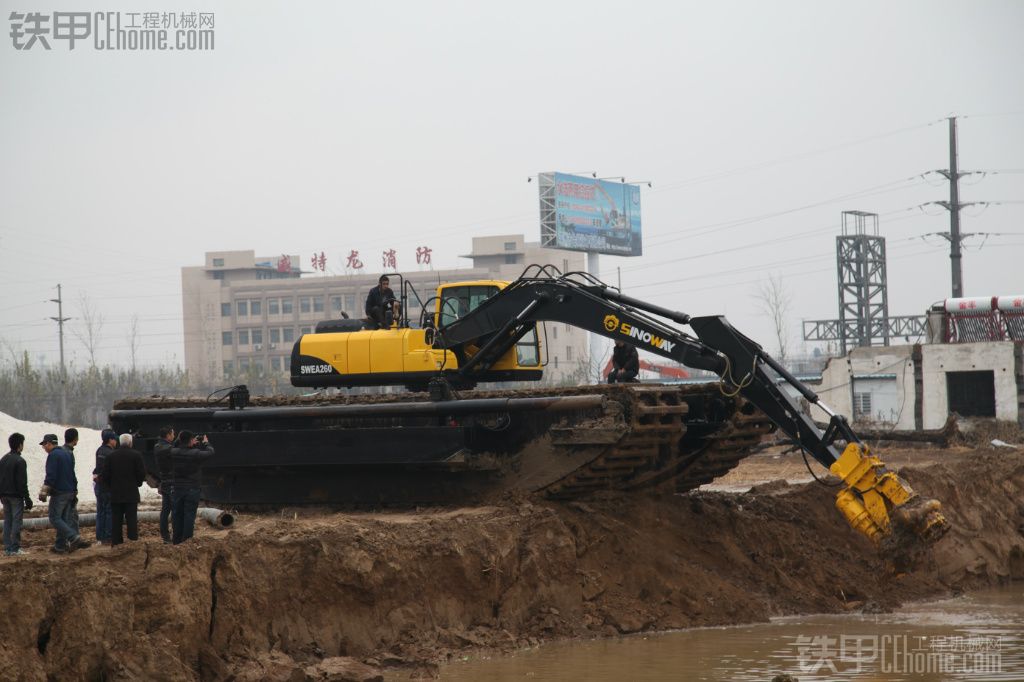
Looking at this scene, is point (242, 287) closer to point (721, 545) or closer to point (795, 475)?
point (795, 475)

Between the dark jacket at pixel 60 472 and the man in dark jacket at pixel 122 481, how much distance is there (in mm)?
431

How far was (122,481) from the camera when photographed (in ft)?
39.2

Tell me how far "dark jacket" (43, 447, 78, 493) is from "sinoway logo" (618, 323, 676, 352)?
610 cm

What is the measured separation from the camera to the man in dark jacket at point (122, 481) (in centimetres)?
1195

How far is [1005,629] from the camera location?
41.7 ft

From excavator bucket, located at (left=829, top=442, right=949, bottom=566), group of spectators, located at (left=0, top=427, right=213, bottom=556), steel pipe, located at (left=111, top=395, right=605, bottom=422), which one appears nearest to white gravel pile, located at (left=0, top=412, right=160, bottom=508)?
steel pipe, located at (left=111, top=395, right=605, bottom=422)

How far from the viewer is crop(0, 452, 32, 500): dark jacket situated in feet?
38.8

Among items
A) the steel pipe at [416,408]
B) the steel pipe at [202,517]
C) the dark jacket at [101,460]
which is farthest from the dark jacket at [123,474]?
the steel pipe at [416,408]

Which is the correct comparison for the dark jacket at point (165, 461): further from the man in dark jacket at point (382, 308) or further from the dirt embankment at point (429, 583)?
the man in dark jacket at point (382, 308)

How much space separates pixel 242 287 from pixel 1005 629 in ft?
262

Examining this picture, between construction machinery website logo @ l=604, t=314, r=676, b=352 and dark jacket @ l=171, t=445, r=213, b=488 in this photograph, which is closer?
dark jacket @ l=171, t=445, r=213, b=488

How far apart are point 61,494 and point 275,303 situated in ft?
252

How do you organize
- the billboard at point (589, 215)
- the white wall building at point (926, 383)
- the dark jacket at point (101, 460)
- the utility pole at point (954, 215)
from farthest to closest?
the billboard at point (589, 215), the utility pole at point (954, 215), the white wall building at point (926, 383), the dark jacket at point (101, 460)

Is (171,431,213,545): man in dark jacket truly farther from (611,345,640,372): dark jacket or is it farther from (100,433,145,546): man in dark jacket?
(611,345,640,372): dark jacket
